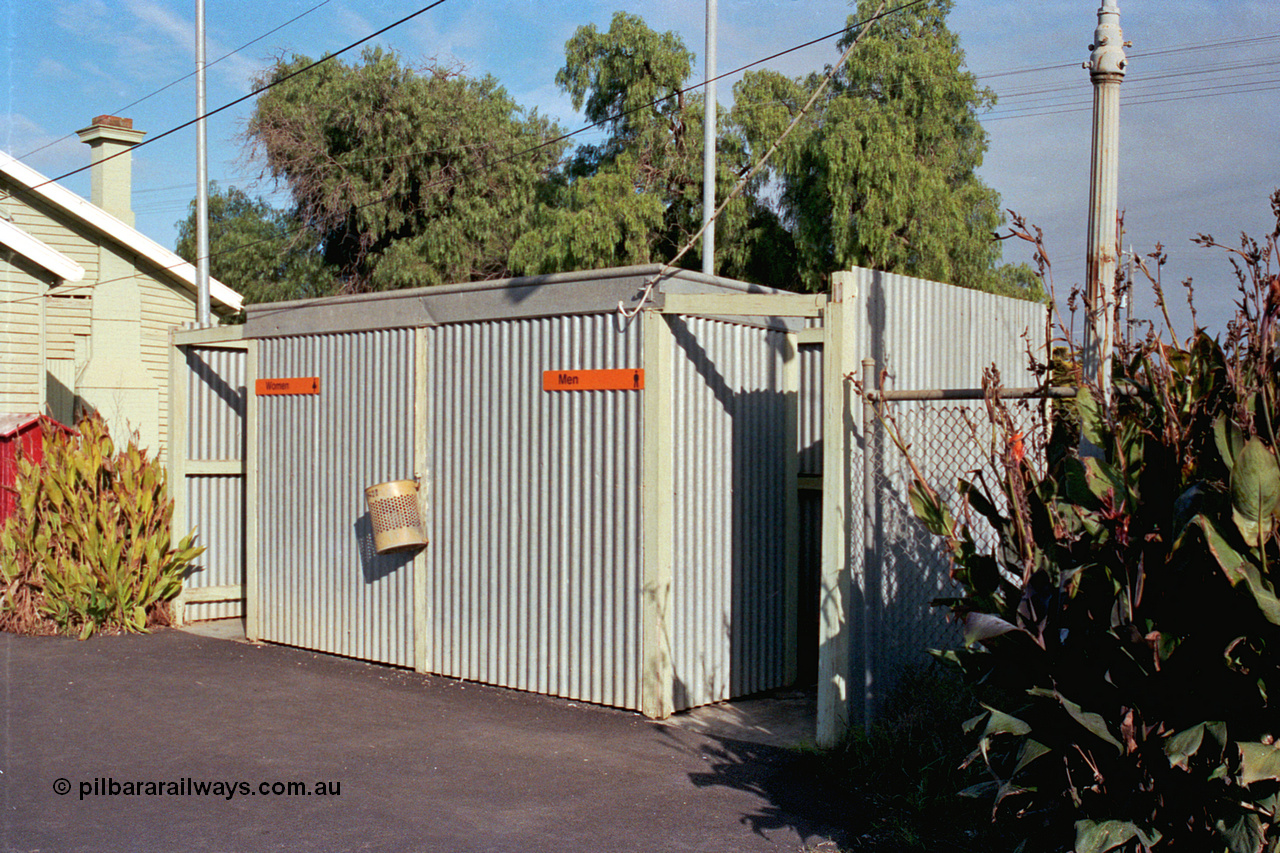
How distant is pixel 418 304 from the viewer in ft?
28.6

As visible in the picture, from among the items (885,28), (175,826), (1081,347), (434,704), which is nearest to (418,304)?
(434,704)

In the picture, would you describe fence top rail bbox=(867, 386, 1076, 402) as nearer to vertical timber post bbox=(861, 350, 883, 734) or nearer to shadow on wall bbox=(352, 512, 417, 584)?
vertical timber post bbox=(861, 350, 883, 734)

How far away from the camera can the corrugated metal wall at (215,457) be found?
35.6ft

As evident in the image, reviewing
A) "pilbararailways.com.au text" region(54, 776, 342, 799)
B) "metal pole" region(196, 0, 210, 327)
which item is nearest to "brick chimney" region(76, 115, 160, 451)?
"metal pole" region(196, 0, 210, 327)

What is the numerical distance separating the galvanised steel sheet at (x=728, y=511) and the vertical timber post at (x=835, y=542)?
1233 mm

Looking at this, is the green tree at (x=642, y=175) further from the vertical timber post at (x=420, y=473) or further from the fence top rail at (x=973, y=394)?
the fence top rail at (x=973, y=394)

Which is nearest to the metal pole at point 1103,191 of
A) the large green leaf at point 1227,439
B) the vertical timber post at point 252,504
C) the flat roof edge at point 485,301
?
the large green leaf at point 1227,439

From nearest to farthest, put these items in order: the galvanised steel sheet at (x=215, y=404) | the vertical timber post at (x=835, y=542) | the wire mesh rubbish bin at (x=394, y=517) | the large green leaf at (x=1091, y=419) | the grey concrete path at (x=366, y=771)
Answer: the large green leaf at (x=1091, y=419) → the grey concrete path at (x=366, y=771) → the vertical timber post at (x=835, y=542) → the wire mesh rubbish bin at (x=394, y=517) → the galvanised steel sheet at (x=215, y=404)

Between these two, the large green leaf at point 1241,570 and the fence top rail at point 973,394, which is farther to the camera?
the fence top rail at point 973,394

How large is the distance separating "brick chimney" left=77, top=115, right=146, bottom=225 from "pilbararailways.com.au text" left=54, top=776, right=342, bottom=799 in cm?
1542

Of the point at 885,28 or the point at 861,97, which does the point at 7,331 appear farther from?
the point at 885,28

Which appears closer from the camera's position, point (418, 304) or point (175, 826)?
point (175, 826)

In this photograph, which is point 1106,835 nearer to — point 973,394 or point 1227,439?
point 1227,439

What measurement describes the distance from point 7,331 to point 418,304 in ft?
27.6
